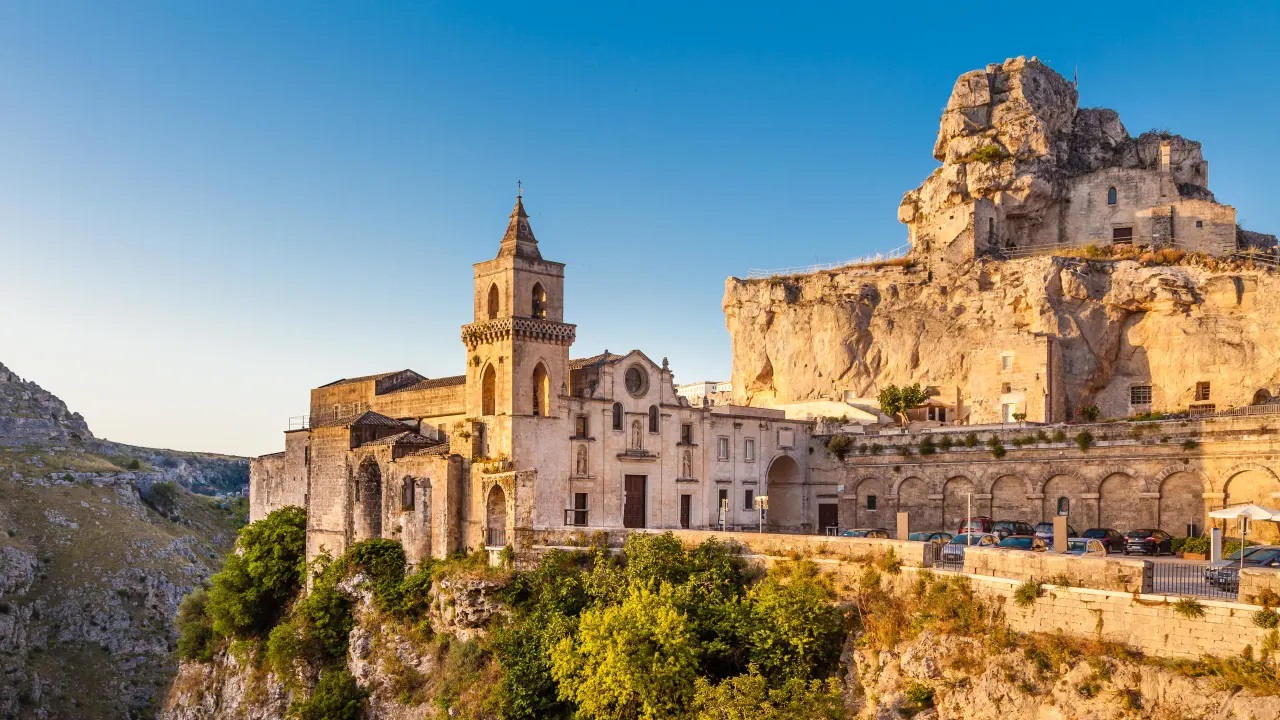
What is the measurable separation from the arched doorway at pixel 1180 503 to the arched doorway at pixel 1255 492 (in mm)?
1192

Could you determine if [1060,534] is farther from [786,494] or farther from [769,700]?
[786,494]

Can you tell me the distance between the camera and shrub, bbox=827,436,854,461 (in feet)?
177

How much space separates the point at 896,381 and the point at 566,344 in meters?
26.6

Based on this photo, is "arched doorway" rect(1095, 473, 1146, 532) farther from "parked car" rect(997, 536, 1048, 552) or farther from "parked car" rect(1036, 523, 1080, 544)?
"parked car" rect(997, 536, 1048, 552)

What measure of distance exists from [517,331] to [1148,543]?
24.2 m

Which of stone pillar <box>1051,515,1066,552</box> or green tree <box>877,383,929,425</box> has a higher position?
green tree <box>877,383,929,425</box>

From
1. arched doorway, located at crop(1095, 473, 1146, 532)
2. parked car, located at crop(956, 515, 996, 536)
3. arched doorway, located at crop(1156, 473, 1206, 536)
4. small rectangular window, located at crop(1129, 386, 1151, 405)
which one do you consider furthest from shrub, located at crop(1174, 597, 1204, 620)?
small rectangular window, located at crop(1129, 386, 1151, 405)

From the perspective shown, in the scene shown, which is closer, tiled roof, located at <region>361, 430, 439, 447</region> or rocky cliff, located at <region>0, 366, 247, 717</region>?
tiled roof, located at <region>361, 430, 439, 447</region>

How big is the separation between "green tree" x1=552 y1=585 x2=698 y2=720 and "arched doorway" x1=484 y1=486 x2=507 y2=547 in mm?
10778

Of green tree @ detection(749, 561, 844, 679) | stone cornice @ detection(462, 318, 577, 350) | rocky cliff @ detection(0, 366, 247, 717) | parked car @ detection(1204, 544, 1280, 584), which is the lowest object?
rocky cliff @ detection(0, 366, 247, 717)

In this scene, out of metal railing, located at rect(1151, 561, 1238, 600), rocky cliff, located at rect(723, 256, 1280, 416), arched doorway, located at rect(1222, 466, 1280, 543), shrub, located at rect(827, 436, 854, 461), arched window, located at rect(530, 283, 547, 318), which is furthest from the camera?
rocky cliff, located at rect(723, 256, 1280, 416)

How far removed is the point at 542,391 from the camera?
45219 mm

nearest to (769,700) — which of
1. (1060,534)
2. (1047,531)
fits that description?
(1060,534)

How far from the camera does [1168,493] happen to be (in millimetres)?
43406
